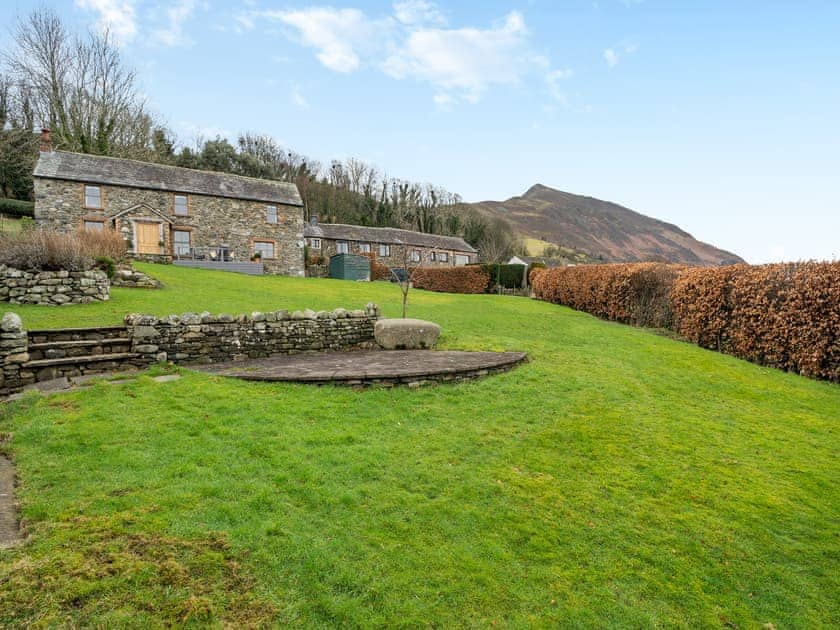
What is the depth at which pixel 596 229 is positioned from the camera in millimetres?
100125

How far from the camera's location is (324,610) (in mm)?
2629

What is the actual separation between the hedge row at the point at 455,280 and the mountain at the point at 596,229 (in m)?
44.3

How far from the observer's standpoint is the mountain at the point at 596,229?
270 ft

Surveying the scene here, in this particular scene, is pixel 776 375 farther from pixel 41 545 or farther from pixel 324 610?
pixel 41 545

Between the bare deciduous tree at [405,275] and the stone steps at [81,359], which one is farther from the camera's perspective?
the bare deciduous tree at [405,275]

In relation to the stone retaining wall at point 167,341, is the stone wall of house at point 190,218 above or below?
above

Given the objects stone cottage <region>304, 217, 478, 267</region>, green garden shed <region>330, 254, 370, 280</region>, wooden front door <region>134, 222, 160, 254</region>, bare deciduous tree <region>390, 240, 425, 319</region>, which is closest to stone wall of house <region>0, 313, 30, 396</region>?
bare deciduous tree <region>390, 240, 425, 319</region>

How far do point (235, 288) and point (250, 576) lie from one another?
57.5ft

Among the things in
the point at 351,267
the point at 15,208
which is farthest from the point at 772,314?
the point at 15,208

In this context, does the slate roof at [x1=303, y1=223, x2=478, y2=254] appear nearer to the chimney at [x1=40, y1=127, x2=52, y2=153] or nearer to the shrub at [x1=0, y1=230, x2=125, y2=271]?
the chimney at [x1=40, y1=127, x2=52, y2=153]

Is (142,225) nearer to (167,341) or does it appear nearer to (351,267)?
(351,267)

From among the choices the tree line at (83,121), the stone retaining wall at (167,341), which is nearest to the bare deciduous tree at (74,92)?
the tree line at (83,121)

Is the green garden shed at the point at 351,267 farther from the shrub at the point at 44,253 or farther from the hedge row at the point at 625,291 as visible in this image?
the shrub at the point at 44,253

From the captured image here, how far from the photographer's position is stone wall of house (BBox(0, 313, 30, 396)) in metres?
6.26
